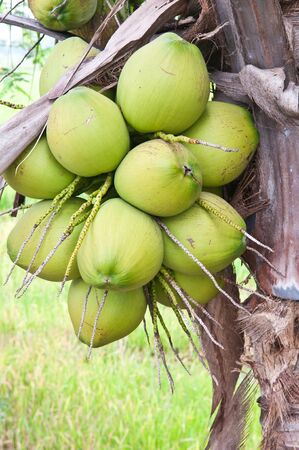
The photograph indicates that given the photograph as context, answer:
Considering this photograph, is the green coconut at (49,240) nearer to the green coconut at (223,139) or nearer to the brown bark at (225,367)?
the green coconut at (223,139)

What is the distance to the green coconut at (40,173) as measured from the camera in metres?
0.88

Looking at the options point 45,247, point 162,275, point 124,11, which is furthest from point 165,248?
point 124,11

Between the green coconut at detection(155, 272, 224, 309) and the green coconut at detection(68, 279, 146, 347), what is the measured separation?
3cm

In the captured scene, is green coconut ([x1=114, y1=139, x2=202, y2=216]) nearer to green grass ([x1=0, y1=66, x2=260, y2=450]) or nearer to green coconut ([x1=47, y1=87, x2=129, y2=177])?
green coconut ([x1=47, y1=87, x2=129, y2=177])

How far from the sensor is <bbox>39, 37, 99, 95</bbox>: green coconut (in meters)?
0.95

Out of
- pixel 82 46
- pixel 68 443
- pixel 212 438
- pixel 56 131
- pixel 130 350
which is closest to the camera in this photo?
pixel 56 131

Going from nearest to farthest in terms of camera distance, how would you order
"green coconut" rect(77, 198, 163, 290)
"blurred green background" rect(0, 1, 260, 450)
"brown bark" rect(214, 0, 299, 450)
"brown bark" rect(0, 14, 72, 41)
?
"green coconut" rect(77, 198, 163, 290) → "brown bark" rect(214, 0, 299, 450) → "brown bark" rect(0, 14, 72, 41) → "blurred green background" rect(0, 1, 260, 450)

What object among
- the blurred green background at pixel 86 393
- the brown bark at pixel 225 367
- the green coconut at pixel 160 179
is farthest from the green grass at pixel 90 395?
the green coconut at pixel 160 179

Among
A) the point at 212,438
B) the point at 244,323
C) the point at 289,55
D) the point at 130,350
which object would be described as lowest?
the point at 130,350

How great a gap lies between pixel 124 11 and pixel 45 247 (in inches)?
15.8

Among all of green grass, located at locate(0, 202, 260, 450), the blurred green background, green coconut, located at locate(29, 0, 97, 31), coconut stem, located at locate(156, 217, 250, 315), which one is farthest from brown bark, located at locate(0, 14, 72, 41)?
green grass, located at locate(0, 202, 260, 450)

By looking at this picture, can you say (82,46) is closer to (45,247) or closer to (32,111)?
(32,111)

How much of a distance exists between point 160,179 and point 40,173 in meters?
0.16

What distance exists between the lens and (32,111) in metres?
0.90
